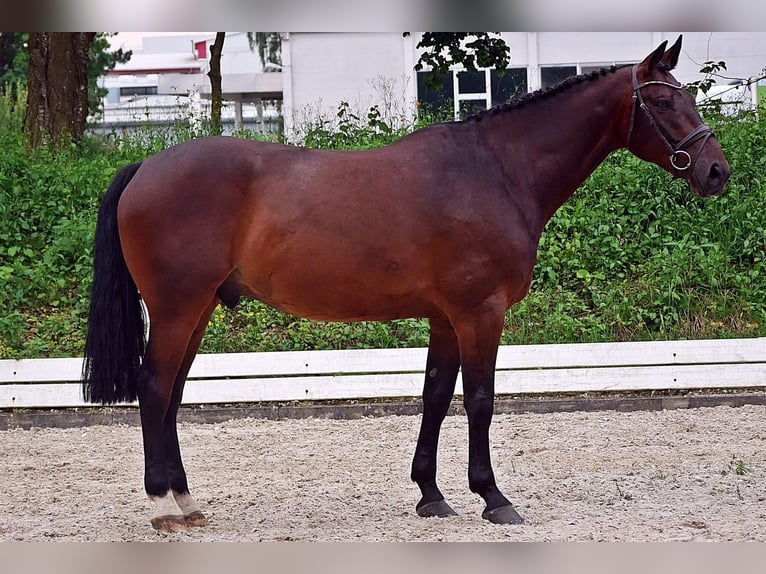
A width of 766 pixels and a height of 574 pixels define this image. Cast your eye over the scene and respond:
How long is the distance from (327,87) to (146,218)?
11829 millimetres

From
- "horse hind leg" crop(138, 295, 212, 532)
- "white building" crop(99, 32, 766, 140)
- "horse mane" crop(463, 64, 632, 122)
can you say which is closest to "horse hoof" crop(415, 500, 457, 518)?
"horse hind leg" crop(138, 295, 212, 532)

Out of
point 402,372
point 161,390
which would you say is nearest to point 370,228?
point 161,390

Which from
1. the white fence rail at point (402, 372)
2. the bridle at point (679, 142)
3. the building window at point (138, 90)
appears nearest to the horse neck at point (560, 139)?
the bridle at point (679, 142)

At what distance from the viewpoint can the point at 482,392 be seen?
4.39 meters

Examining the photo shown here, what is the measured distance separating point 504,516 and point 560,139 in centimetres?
181

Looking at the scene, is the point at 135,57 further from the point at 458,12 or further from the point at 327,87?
the point at 458,12

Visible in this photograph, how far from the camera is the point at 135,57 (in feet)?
117

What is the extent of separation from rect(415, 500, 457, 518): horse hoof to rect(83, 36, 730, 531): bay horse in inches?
9.5

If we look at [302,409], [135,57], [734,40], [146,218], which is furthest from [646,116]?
[135,57]

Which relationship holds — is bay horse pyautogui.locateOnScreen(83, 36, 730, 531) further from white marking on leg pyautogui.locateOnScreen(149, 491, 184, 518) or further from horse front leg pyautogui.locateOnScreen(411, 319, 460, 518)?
horse front leg pyautogui.locateOnScreen(411, 319, 460, 518)

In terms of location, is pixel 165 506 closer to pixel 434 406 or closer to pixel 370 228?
pixel 434 406

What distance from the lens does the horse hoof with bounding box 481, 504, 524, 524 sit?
4.41 meters

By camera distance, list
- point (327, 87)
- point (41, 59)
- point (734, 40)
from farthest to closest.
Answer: point (327, 87)
point (734, 40)
point (41, 59)

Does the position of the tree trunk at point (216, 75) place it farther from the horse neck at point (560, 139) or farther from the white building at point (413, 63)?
the horse neck at point (560, 139)
